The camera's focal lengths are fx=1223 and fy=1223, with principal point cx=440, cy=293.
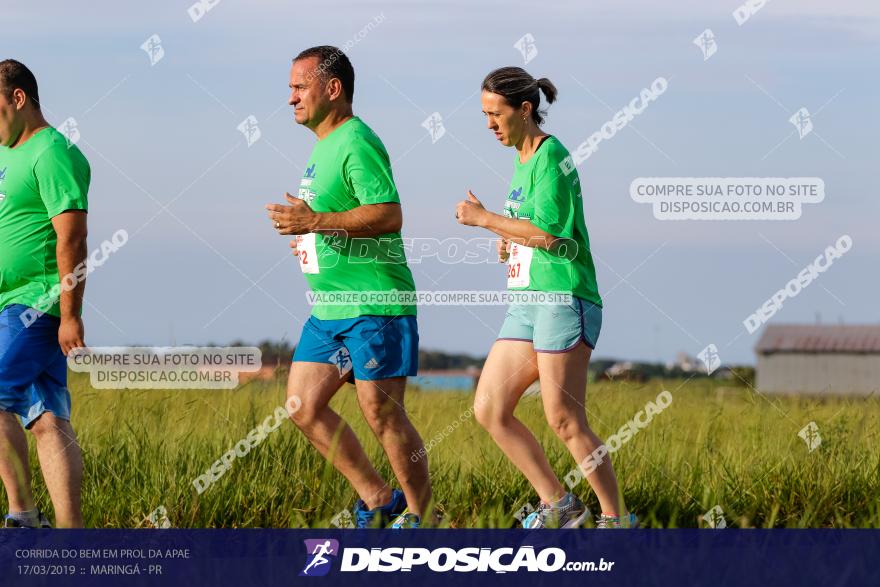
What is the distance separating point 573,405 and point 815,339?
2691 cm

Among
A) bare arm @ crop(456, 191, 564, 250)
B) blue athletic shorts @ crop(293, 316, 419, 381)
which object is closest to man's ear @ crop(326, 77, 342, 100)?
bare arm @ crop(456, 191, 564, 250)

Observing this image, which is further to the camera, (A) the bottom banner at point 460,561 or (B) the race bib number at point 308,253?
(B) the race bib number at point 308,253

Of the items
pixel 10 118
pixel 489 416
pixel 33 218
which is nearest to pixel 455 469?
pixel 489 416

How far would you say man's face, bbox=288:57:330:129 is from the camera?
5688 mm

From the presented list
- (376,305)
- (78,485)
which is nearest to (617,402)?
(376,305)

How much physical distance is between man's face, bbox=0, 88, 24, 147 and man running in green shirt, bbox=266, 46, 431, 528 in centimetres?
128

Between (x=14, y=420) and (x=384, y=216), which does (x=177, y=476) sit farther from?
(x=384, y=216)

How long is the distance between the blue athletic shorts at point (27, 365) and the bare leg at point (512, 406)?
198 cm

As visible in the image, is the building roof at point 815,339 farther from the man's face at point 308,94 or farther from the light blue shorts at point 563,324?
the man's face at point 308,94

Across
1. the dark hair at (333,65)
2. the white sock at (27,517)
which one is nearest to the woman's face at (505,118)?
the dark hair at (333,65)

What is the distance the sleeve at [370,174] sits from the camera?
18.0 ft

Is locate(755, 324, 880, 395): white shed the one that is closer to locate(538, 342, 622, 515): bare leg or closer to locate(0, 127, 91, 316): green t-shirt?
locate(538, 342, 622, 515): bare leg

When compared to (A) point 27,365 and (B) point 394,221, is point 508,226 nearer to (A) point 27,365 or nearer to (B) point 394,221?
(B) point 394,221

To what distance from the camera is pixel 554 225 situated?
Result: 18.0ft
